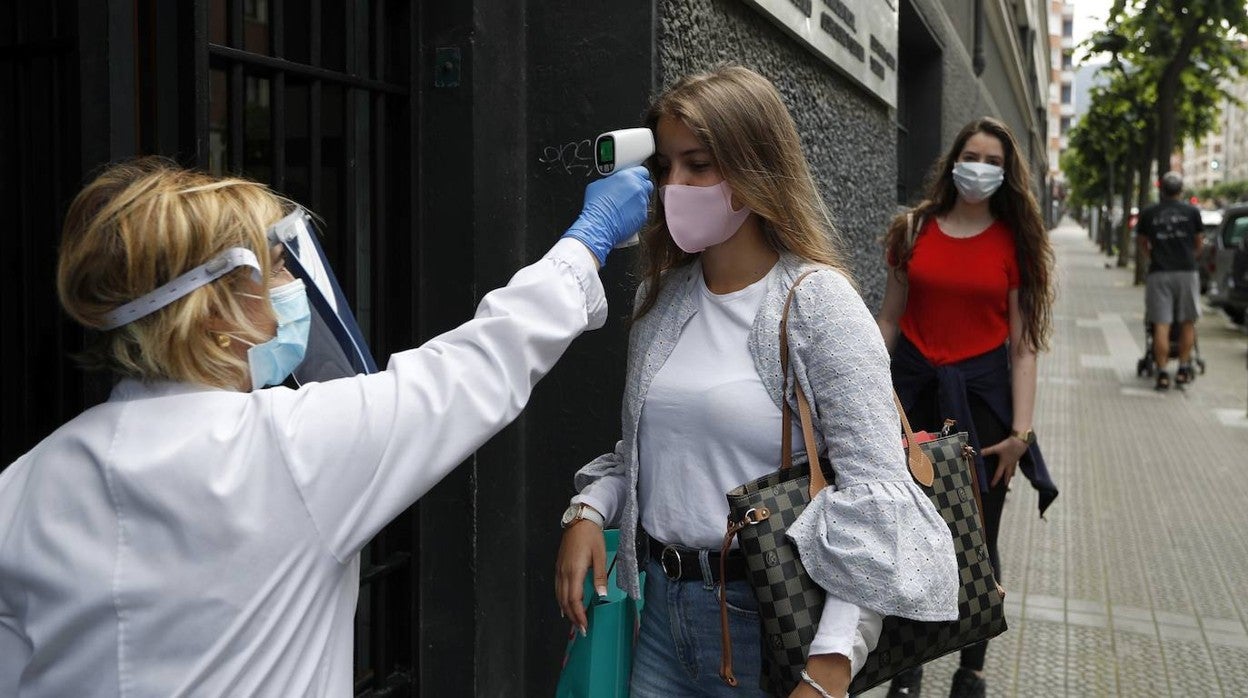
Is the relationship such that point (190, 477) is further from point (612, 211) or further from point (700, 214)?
point (700, 214)

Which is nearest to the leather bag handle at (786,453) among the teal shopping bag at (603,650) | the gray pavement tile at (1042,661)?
the teal shopping bag at (603,650)

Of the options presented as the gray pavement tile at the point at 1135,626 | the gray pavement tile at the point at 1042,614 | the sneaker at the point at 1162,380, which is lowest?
the gray pavement tile at the point at 1135,626

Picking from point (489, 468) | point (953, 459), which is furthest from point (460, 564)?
point (953, 459)

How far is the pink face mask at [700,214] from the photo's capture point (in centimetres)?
207

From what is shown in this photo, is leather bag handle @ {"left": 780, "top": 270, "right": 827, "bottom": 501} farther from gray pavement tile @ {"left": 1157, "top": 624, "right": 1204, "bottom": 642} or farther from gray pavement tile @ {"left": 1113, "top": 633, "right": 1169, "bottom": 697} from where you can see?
gray pavement tile @ {"left": 1157, "top": 624, "right": 1204, "bottom": 642}

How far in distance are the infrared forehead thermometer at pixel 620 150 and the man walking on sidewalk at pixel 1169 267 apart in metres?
10.2

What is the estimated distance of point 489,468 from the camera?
308 centimetres

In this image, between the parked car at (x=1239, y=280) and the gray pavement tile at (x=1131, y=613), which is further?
the parked car at (x=1239, y=280)

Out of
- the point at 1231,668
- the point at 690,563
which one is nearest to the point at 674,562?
the point at 690,563

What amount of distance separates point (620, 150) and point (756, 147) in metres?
0.25

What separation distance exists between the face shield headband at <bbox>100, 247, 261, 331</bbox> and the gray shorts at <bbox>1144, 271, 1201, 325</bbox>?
11.1m

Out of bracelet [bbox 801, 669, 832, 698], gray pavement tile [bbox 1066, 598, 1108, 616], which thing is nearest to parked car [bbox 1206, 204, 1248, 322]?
gray pavement tile [bbox 1066, 598, 1108, 616]

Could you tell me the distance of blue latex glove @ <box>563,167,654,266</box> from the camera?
6.13ft

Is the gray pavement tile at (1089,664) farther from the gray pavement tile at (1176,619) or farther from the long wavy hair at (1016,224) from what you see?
the long wavy hair at (1016,224)
